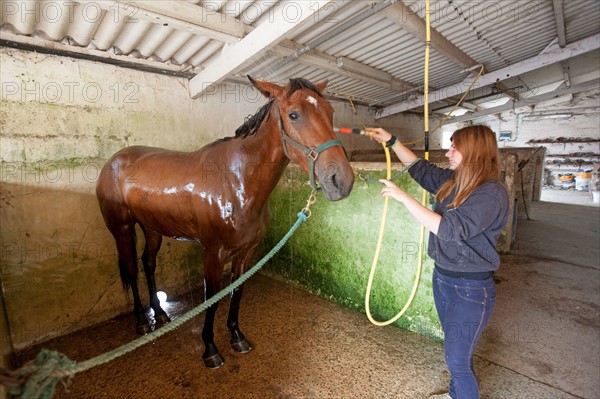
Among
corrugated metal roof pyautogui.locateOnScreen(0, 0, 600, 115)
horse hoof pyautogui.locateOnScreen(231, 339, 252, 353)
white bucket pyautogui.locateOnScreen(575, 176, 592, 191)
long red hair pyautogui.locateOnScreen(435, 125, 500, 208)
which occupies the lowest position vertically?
horse hoof pyautogui.locateOnScreen(231, 339, 252, 353)

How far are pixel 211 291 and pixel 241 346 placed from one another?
1.95ft

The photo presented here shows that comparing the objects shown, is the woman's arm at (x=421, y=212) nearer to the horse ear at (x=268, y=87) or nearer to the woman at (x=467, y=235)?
the woman at (x=467, y=235)

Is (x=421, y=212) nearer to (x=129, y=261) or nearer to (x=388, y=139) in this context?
(x=388, y=139)

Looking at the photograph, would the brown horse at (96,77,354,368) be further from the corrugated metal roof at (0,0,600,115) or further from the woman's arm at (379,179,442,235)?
the corrugated metal roof at (0,0,600,115)

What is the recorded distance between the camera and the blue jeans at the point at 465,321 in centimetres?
147

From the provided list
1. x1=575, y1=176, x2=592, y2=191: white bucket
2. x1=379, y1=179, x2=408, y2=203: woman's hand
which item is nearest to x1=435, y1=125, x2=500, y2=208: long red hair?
x1=379, y1=179, x2=408, y2=203: woman's hand

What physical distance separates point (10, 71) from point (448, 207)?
3428 millimetres

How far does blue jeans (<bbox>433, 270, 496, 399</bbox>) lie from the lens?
1473 mm

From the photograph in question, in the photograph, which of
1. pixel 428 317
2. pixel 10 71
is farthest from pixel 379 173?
pixel 10 71

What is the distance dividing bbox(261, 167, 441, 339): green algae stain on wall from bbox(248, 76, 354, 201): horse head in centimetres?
106

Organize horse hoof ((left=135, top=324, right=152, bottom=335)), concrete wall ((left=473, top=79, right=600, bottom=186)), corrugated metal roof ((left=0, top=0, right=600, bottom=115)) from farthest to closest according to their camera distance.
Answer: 1. concrete wall ((left=473, top=79, right=600, bottom=186))
2. horse hoof ((left=135, top=324, right=152, bottom=335))
3. corrugated metal roof ((left=0, top=0, right=600, bottom=115))

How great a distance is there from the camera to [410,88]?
17.6 feet

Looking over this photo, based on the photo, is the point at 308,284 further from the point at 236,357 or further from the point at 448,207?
the point at 448,207

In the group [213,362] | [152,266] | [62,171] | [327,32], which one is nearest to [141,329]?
[152,266]
